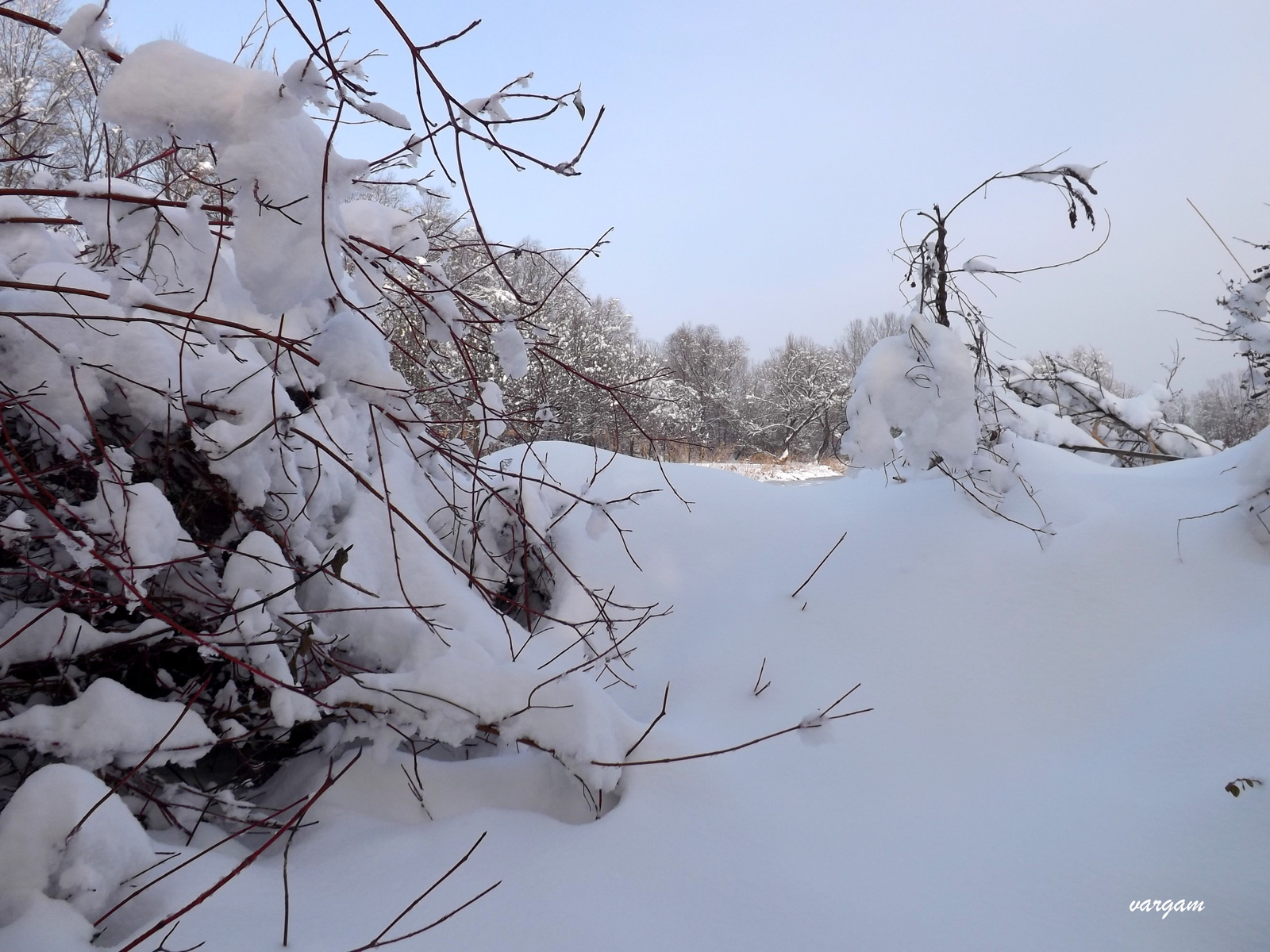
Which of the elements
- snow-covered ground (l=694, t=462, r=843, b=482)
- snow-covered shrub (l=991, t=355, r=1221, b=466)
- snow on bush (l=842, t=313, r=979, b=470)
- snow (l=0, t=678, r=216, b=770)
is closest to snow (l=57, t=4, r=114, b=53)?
snow (l=0, t=678, r=216, b=770)

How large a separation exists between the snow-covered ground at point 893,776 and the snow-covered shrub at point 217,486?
0.22m

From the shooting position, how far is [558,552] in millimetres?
3092

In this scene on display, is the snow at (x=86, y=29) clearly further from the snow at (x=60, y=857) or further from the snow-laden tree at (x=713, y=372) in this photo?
the snow-laden tree at (x=713, y=372)

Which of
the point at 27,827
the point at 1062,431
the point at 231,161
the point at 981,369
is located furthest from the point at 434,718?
the point at 1062,431

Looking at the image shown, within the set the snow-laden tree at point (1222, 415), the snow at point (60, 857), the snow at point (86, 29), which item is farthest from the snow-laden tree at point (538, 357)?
the snow-laden tree at point (1222, 415)

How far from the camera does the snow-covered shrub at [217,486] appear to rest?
1.10 metres

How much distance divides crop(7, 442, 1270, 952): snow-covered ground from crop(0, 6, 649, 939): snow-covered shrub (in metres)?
0.22

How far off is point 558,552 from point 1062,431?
3690mm

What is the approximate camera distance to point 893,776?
1.99 metres

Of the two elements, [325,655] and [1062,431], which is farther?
[1062,431]

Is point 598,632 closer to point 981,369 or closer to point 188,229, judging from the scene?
point 188,229

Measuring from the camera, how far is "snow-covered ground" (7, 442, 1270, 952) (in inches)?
54.5

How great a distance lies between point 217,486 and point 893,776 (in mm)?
2167

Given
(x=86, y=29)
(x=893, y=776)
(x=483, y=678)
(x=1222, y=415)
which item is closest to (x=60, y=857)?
(x=483, y=678)
